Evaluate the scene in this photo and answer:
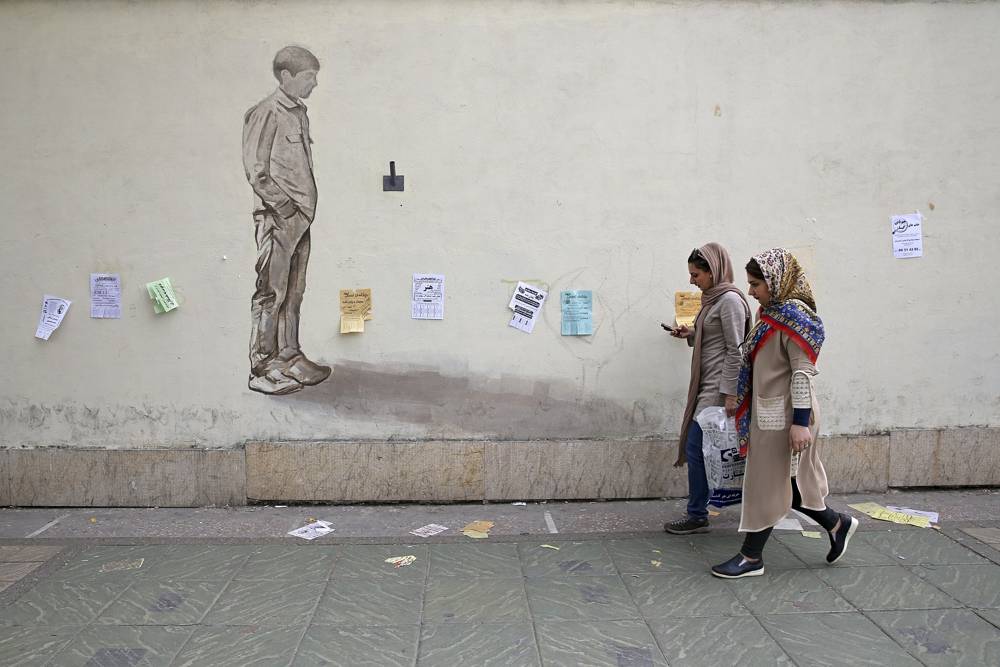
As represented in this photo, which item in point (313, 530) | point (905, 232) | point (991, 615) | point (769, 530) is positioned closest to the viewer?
point (991, 615)

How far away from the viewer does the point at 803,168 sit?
514cm

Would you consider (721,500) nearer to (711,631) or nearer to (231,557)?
(711,631)

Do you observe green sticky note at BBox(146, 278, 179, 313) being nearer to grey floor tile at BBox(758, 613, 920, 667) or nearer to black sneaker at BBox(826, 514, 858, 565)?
grey floor tile at BBox(758, 613, 920, 667)

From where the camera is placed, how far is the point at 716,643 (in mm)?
3359

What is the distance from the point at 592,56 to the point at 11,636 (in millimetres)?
4511

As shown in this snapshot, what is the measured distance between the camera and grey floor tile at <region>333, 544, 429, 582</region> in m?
4.09

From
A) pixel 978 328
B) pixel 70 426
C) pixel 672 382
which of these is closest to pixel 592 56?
pixel 672 382

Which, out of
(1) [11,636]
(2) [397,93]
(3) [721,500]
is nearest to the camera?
A: (1) [11,636]

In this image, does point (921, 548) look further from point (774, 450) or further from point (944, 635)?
point (774, 450)

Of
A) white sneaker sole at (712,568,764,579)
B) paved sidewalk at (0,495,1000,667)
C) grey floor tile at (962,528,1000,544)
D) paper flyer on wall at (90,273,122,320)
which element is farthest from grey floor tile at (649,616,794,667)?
paper flyer on wall at (90,273,122,320)

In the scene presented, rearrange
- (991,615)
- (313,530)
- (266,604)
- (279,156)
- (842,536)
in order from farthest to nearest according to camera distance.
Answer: (279,156), (313,530), (842,536), (266,604), (991,615)

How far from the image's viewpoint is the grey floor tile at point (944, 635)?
3.20m

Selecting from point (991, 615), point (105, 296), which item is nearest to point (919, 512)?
point (991, 615)

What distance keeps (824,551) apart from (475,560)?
78.1 inches
